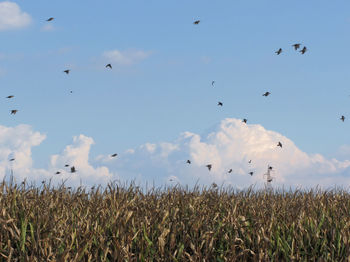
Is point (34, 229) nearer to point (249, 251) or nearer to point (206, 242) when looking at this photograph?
point (206, 242)

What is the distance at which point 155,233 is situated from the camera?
22.3ft

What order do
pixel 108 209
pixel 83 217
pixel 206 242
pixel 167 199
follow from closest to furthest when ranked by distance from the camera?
1. pixel 206 242
2. pixel 83 217
3. pixel 108 209
4. pixel 167 199

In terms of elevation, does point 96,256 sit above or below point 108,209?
below

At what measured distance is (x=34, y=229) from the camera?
661 centimetres

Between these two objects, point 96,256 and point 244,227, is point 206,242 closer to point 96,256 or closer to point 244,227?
point 244,227

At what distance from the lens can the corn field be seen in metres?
6.19

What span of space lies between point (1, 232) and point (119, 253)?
168cm

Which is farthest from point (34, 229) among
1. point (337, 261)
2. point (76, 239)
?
point (337, 261)

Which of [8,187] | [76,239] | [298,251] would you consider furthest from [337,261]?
[8,187]

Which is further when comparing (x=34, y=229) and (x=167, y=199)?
(x=167, y=199)

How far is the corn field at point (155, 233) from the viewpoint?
20.3 ft

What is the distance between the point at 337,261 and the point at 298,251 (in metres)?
0.66

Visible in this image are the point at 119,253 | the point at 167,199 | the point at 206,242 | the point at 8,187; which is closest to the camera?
the point at 119,253

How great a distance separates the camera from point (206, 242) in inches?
255
